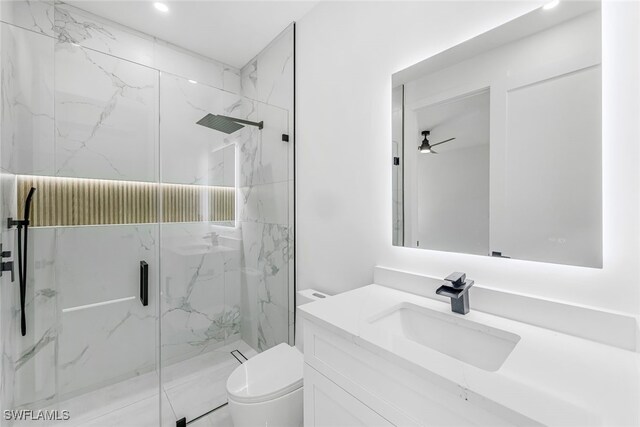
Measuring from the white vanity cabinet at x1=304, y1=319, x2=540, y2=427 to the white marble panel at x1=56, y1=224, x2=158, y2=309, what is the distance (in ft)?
4.39

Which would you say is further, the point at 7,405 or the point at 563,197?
the point at 7,405

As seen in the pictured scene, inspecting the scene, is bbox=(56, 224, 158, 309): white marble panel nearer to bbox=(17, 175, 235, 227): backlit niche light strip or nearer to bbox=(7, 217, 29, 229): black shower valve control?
bbox=(17, 175, 235, 227): backlit niche light strip

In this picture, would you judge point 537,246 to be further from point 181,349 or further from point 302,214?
point 181,349

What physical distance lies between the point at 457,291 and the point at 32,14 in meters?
2.83

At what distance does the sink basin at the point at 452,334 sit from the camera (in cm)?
87

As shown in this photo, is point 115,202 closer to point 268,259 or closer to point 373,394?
point 268,259

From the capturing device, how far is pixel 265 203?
2098mm

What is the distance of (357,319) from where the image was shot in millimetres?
939

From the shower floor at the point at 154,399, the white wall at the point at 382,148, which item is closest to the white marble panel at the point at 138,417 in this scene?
the shower floor at the point at 154,399

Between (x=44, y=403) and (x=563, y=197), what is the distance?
2.66 metres

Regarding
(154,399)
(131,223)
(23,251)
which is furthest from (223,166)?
(154,399)

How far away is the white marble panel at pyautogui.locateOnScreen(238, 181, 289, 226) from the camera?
2055 mm

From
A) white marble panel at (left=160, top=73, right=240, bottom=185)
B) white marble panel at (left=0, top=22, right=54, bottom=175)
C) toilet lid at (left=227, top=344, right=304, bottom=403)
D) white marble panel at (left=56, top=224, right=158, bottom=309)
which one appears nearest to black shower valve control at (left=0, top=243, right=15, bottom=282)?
white marble panel at (left=56, top=224, right=158, bottom=309)

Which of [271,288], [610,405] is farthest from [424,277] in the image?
[271,288]
